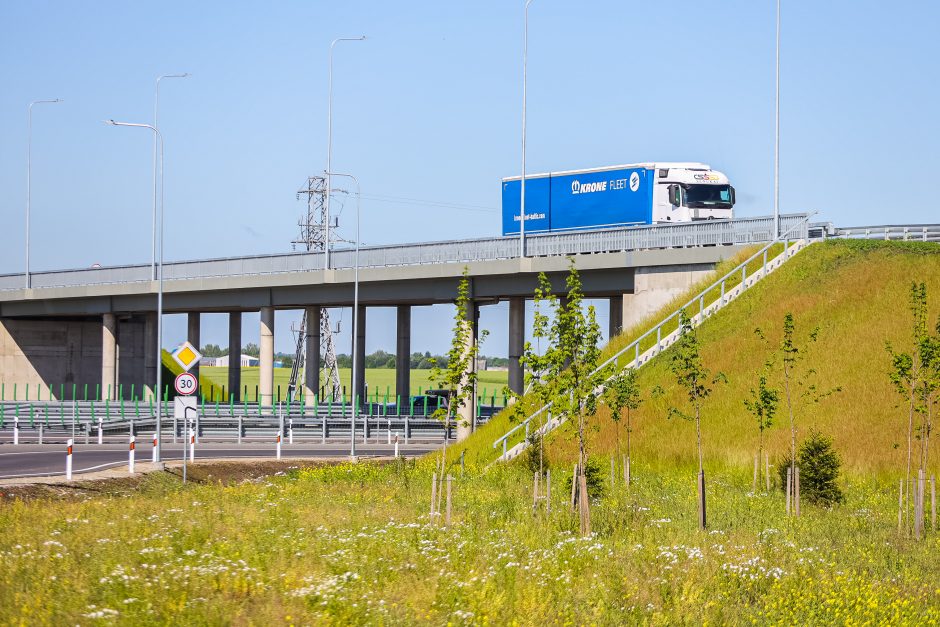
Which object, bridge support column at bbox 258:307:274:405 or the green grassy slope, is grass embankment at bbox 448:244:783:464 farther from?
bridge support column at bbox 258:307:274:405

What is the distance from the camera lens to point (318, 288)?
6241cm

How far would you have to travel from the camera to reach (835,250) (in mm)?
43125

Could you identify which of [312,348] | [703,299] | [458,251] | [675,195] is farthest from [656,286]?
[312,348]

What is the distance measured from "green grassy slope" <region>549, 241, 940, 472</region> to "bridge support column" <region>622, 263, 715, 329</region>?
154 inches

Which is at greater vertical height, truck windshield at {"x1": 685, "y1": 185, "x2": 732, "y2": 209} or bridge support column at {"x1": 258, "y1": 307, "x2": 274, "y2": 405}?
truck windshield at {"x1": 685, "y1": 185, "x2": 732, "y2": 209}

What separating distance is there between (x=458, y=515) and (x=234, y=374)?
6473cm

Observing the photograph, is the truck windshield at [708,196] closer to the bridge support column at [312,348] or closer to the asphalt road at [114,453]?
the asphalt road at [114,453]

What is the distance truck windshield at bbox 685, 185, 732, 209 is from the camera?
5206 cm

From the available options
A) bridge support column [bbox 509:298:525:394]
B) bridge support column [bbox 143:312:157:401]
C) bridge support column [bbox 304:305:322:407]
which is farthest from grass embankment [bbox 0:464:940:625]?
bridge support column [bbox 143:312:157:401]

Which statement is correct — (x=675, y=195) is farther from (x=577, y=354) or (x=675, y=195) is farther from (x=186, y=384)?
(x=577, y=354)

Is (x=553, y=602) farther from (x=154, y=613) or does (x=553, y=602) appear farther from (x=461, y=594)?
(x=154, y=613)

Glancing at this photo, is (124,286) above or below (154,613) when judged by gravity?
above

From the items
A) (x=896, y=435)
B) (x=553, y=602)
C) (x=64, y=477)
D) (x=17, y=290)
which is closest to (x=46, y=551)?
(x=553, y=602)

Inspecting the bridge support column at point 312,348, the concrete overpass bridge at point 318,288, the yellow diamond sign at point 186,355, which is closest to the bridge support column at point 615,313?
the concrete overpass bridge at point 318,288
